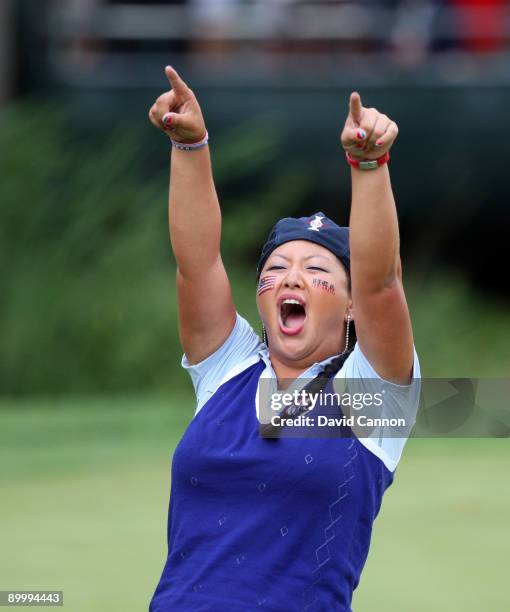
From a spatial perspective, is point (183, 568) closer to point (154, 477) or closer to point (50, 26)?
point (154, 477)

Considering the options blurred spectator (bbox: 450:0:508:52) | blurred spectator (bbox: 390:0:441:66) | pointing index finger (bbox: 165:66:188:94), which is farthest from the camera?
blurred spectator (bbox: 390:0:441:66)

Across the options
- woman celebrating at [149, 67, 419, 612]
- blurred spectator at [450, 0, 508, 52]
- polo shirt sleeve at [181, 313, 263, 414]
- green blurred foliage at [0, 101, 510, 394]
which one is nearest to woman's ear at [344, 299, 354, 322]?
woman celebrating at [149, 67, 419, 612]

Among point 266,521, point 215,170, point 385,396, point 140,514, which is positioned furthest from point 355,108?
point 215,170

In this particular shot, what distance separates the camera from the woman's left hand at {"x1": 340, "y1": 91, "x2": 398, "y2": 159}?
9.52 feet

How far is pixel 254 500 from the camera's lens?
3055 millimetres

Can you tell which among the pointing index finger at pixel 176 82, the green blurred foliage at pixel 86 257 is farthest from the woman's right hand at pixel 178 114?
the green blurred foliage at pixel 86 257

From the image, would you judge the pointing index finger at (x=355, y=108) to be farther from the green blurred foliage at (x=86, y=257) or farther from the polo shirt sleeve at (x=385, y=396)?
the green blurred foliage at (x=86, y=257)

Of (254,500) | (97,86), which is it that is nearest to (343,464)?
(254,500)

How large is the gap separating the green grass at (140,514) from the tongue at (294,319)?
8.00 ft

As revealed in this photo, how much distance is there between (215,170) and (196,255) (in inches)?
341

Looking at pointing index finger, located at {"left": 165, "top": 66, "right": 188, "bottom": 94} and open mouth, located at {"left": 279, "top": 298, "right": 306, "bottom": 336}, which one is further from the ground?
pointing index finger, located at {"left": 165, "top": 66, "right": 188, "bottom": 94}

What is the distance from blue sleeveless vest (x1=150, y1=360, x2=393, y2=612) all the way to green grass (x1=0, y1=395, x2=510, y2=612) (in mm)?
2427

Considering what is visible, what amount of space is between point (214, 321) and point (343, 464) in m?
0.55

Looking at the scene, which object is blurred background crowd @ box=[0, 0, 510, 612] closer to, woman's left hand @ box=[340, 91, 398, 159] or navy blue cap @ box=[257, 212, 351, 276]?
navy blue cap @ box=[257, 212, 351, 276]
